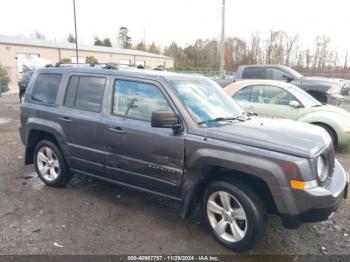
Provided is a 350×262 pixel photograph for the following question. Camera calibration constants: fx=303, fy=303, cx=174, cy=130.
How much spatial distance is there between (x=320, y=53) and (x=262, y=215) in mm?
48496

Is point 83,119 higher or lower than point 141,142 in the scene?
higher

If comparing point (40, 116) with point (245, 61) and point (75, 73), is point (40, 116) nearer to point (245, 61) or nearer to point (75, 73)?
point (75, 73)

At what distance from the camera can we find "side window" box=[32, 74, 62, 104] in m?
4.73

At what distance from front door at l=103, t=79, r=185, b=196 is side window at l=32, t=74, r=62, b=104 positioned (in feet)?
4.06

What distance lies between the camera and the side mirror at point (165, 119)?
Result: 128 inches

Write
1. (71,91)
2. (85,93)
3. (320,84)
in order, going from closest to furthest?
(85,93)
(71,91)
(320,84)

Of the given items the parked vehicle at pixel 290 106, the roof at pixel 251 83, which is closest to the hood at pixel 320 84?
the parked vehicle at pixel 290 106

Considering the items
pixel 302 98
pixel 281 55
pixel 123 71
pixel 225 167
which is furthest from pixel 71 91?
pixel 281 55

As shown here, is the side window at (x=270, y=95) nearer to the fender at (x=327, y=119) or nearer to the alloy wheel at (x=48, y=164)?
the fender at (x=327, y=119)

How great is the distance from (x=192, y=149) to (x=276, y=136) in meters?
0.89

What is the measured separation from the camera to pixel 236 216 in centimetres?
325

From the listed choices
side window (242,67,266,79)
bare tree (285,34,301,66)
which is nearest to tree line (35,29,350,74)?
bare tree (285,34,301,66)

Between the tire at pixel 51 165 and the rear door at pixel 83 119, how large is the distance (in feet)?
0.95

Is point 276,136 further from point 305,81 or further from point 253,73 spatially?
A: point 253,73
